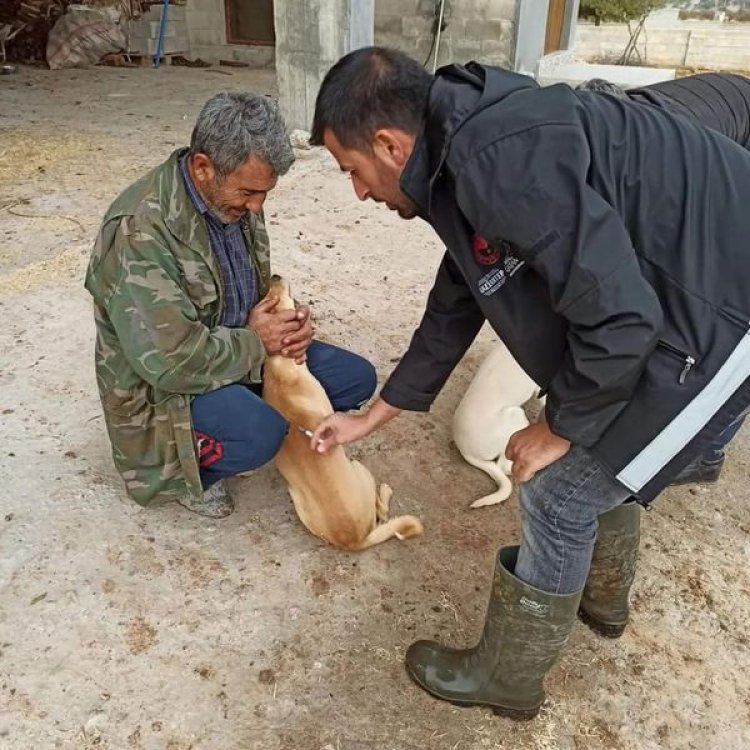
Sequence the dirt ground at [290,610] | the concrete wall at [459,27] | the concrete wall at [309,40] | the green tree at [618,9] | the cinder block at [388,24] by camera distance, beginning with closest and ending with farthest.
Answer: the dirt ground at [290,610] → the concrete wall at [309,40] → the concrete wall at [459,27] → the cinder block at [388,24] → the green tree at [618,9]

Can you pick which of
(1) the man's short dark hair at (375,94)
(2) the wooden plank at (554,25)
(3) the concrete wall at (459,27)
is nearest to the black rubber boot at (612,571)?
(1) the man's short dark hair at (375,94)

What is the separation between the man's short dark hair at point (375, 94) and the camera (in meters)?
1.38

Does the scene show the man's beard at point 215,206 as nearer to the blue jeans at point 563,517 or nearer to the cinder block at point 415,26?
the blue jeans at point 563,517

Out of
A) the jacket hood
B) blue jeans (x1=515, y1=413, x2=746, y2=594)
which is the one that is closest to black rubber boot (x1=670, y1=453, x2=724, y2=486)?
blue jeans (x1=515, y1=413, x2=746, y2=594)

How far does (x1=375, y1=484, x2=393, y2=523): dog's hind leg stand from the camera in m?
2.64

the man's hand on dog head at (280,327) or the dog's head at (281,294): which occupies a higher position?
the dog's head at (281,294)

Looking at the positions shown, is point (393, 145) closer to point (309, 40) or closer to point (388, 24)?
point (309, 40)

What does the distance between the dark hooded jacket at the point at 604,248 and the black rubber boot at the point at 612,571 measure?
564 millimetres

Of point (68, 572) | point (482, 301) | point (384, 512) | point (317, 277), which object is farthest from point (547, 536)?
point (317, 277)

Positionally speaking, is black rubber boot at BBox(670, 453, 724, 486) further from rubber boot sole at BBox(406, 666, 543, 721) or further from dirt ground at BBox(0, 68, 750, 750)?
rubber boot sole at BBox(406, 666, 543, 721)

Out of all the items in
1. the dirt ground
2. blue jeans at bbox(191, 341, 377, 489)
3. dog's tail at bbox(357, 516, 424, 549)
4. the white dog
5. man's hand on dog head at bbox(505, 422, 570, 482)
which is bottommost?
the dirt ground

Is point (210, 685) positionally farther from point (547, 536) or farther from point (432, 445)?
point (432, 445)

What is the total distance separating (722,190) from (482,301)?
0.49m

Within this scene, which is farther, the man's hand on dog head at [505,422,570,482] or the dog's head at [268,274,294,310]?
the dog's head at [268,274,294,310]
